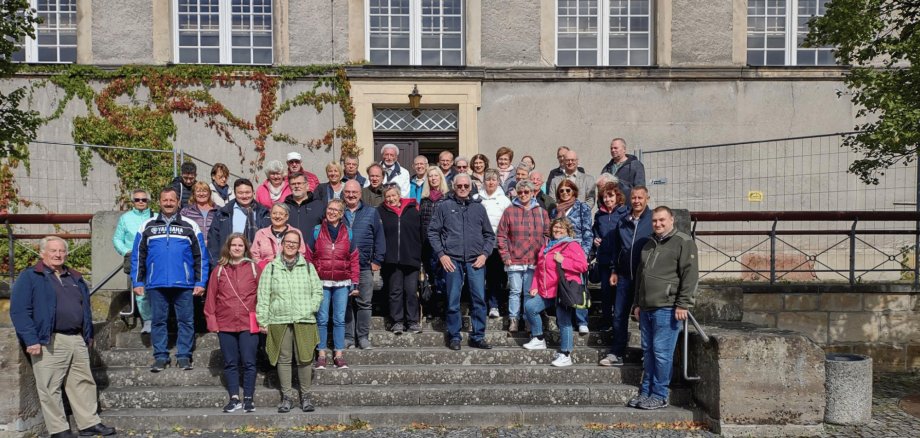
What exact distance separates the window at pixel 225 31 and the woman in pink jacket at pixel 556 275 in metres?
7.37

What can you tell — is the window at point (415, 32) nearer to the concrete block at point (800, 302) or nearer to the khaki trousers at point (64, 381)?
the concrete block at point (800, 302)

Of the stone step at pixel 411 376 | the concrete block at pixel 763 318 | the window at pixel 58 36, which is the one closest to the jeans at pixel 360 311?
the stone step at pixel 411 376

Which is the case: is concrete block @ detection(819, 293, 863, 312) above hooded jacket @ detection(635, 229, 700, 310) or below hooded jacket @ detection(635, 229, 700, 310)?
below

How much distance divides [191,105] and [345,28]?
2.81 m

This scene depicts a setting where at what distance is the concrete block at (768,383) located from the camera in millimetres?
7023

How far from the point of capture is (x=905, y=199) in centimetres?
1255

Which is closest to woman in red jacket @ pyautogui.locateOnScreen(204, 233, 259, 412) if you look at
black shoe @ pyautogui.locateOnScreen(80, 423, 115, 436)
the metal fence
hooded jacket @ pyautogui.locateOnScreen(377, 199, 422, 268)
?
black shoe @ pyautogui.locateOnScreen(80, 423, 115, 436)

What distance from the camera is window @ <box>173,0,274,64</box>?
13.3 m

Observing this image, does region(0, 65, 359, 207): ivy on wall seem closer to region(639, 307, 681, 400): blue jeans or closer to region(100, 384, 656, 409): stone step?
region(100, 384, 656, 409): stone step

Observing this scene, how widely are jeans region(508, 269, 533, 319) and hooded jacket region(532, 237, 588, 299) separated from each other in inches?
6.2

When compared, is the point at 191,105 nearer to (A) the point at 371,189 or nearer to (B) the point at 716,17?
(A) the point at 371,189

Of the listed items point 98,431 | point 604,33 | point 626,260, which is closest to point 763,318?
point 626,260

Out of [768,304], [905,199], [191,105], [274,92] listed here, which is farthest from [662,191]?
[191,105]

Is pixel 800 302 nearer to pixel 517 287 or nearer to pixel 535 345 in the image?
pixel 535 345
